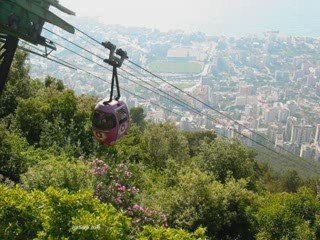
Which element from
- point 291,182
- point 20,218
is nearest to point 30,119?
point 20,218

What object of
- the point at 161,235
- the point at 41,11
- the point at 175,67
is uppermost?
the point at 41,11

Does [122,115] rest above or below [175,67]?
above

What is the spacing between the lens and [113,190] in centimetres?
1280

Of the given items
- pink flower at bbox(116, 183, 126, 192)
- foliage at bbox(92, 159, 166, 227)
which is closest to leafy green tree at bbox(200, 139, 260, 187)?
foliage at bbox(92, 159, 166, 227)

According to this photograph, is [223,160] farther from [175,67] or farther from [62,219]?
[175,67]

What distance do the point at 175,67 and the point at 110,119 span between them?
14851 cm

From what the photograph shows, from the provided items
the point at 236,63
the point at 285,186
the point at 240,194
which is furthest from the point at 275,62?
the point at 240,194

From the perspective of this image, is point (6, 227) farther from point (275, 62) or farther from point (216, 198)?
point (275, 62)

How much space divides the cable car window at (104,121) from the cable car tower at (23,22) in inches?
66.1

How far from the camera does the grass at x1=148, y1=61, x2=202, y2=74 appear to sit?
145488 mm

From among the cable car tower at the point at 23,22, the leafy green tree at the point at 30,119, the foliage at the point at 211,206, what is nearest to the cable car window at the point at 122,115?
the cable car tower at the point at 23,22

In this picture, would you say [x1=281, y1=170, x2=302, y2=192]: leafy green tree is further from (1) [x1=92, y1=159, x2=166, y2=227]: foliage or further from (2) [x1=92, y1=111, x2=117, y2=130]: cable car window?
(2) [x1=92, y1=111, x2=117, y2=130]: cable car window

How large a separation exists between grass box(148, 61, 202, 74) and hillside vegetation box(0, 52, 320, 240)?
→ 4688 inches

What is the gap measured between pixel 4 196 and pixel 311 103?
142519 millimetres
